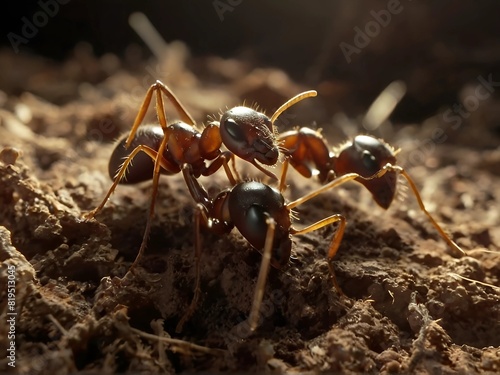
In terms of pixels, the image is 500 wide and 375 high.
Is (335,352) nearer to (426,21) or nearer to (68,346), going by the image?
(68,346)

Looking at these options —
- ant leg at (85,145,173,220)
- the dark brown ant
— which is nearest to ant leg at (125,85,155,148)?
ant leg at (85,145,173,220)

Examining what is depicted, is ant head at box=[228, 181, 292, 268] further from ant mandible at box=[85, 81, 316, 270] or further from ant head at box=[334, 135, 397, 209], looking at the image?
ant head at box=[334, 135, 397, 209]

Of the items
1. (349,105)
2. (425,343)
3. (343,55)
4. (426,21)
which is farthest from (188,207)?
(426,21)

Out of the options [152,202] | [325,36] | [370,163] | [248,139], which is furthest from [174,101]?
[325,36]

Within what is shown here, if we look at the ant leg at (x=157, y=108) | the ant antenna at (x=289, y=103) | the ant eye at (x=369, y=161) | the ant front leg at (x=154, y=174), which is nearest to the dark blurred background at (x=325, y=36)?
the ant eye at (x=369, y=161)

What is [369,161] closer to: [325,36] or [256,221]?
[256,221]
